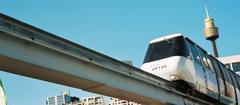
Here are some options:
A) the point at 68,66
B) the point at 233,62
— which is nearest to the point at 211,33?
the point at 233,62

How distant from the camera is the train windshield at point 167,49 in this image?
14.0 m

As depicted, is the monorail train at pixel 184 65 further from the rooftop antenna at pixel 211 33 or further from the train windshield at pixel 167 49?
the rooftop antenna at pixel 211 33

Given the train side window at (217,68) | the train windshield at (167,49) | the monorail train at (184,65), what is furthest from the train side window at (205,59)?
the train windshield at (167,49)

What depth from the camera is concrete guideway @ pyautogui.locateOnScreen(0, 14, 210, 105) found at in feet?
25.4

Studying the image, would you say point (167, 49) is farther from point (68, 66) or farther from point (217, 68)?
point (68, 66)

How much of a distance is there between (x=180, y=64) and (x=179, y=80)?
57 centimetres

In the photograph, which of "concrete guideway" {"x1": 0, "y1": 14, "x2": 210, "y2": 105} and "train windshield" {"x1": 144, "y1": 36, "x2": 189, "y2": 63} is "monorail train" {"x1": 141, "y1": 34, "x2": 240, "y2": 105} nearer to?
"train windshield" {"x1": 144, "y1": 36, "x2": 189, "y2": 63}

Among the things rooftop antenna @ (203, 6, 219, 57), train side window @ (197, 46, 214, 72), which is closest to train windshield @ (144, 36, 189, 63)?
train side window @ (197, 46, 214, 72)

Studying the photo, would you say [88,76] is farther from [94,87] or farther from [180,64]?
[180,64]

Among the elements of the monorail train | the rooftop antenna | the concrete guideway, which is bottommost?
the concrete guideway

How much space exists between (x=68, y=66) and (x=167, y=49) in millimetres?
6329

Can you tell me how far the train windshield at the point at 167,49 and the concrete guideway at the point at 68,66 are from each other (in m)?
2.18

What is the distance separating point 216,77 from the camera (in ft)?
54.2

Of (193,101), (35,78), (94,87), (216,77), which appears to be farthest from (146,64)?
(35,78)
